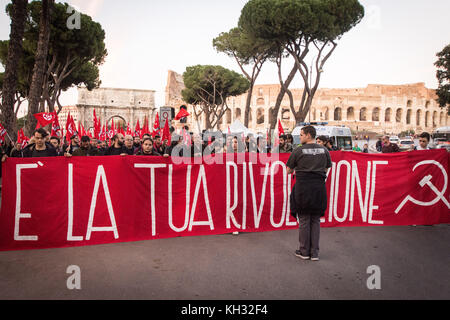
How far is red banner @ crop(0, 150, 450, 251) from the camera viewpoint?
4863 millimetres

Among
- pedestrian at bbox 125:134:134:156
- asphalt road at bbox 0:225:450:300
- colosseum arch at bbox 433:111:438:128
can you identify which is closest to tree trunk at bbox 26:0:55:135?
pedestrian at bbox 125:134:134:156

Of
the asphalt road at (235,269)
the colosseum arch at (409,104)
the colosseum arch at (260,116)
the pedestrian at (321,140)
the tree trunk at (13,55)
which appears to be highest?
the colosseum arch at (409,104)

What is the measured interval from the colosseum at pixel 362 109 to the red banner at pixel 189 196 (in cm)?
6977

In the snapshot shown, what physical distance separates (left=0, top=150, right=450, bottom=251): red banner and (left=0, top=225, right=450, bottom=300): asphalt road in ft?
0.97

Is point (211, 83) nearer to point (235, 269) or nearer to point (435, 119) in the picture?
point (235, 269)

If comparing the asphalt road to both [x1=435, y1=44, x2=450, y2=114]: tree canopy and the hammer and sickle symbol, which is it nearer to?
the hammer and sickle symbol

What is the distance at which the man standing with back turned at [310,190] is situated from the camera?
4.38 meters

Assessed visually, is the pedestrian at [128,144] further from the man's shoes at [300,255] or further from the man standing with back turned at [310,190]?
the man's shoes at [300,255]

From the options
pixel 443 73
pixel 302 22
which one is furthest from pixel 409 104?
pixel 302 22

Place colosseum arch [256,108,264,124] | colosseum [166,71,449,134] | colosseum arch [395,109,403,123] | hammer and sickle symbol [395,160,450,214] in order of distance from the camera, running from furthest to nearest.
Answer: colosseum arch [395,109,403,123]
colosseum arch [256,108,264,124]
colosseum [166,71,449,134]
hammer and sickle symbol [395,160,450,214]

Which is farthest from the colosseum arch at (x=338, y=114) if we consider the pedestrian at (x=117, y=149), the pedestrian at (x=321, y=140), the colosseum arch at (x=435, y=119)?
the pedestrian at (x=117, y=149)

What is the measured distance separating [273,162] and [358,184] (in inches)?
62.2

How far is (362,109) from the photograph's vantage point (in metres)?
82.8

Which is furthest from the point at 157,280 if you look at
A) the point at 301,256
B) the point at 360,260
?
the point at 360,260
